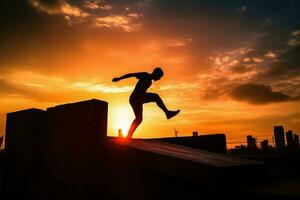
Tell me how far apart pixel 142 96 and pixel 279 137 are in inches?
1069

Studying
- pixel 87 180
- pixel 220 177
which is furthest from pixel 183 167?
pixel 87 180

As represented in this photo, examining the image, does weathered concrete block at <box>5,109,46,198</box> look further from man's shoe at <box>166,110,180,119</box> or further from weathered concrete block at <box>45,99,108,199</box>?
man's shoe at <box>166,110,180,119</box>

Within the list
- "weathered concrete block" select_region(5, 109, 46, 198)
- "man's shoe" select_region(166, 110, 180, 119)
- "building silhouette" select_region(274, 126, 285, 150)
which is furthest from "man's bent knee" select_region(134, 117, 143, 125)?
"building silhouette" select_region(274, 126, 285, 150)

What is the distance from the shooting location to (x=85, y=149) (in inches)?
199

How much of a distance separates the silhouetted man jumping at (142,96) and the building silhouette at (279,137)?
25.0 meters

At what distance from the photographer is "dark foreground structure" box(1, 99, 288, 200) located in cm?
416

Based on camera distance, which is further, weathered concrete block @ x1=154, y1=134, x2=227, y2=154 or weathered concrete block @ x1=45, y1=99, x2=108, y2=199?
weathered concrete block @ x1=154, y1=134, x2=227, y2=154

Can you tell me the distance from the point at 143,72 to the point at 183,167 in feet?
10.3

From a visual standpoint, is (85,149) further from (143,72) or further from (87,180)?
(143,72)

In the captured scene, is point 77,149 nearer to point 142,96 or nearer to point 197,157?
point 142,96

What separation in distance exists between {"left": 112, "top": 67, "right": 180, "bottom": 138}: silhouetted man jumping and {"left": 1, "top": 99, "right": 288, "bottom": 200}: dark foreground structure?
143 centimetres

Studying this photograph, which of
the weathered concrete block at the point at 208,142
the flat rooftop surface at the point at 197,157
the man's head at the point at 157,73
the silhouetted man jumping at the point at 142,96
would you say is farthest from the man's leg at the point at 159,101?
the weathered concrete block at the point at 208,142

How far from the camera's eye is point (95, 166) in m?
4.92

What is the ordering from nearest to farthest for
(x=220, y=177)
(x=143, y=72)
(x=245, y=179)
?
1. (x=220, y=177)
2. (x=245, y=179)
3. (x=143, y=72)
